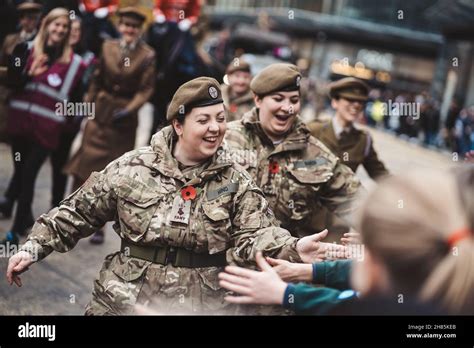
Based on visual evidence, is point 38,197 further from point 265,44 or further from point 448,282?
point 265,44

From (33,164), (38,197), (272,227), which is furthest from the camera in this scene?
(38,197)

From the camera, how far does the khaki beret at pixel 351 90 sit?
5223 mm

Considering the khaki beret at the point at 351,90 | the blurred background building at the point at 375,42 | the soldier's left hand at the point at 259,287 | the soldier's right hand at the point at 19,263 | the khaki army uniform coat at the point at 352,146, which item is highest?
→ the blurred background building at the point at 375,42

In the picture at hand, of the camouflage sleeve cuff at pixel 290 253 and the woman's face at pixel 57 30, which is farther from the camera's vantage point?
the woman's face at pixel 57 30

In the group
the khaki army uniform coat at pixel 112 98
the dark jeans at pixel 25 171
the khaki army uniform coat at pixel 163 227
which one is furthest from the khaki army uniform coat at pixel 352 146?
the dark jeans at pixel 25 171

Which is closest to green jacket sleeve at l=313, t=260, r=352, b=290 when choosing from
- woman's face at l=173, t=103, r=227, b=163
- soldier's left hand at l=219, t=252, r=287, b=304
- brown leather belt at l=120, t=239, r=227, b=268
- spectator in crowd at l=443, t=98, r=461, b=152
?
soldier's left hand at l=219, t=252, r=287, b=304

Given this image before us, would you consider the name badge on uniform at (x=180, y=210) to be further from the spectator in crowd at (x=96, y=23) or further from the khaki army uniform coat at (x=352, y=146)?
the spectator in crowd at (x=96, y=23)

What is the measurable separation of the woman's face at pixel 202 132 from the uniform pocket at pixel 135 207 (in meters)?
0.28

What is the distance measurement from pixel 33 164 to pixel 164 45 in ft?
9.36

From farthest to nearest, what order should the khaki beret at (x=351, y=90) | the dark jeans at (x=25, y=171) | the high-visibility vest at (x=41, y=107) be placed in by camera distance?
1. the high-visibility vest at (x=41, y=107)
2. the dark jeans at (x=25, y=171)
3. the khaki beret at (x=351, y=90)

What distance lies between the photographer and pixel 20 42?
5645 mm

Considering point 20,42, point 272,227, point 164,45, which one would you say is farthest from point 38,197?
point 272,227

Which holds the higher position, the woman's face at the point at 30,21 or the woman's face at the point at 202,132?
the woman's face at the point at 30,21

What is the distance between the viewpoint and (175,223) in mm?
3035
